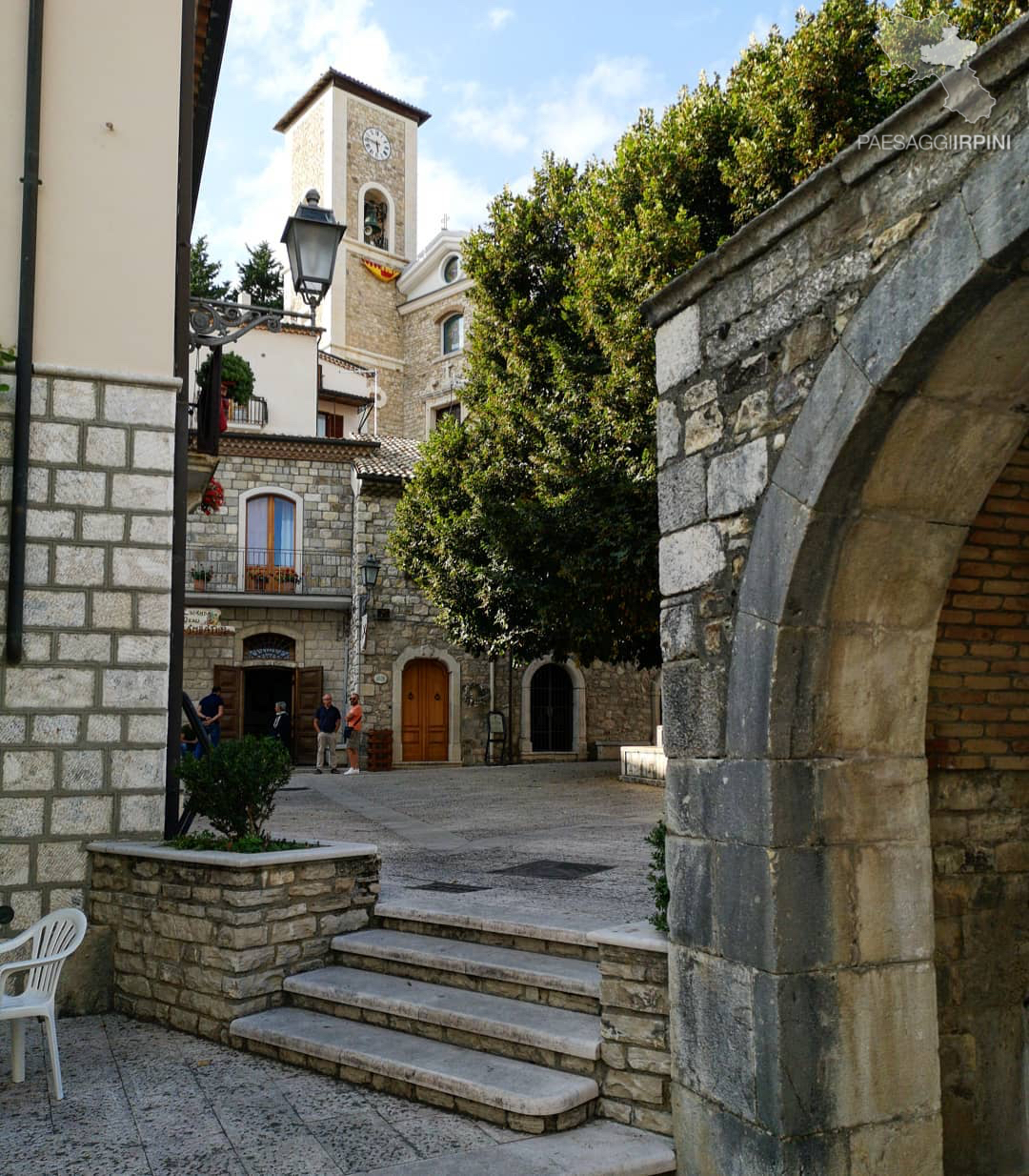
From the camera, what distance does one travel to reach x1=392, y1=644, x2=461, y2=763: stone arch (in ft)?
68.2

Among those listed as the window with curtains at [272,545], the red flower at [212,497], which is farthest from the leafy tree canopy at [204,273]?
the red flower at [212,497]

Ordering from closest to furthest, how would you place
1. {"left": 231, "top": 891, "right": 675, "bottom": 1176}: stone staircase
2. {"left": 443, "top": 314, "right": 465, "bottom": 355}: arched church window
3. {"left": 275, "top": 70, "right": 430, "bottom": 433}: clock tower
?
{"left": 231, "top": 891, "right": 675, "bottom": 1176}: stone staircase → {"left": 443, "top": 314, "right": 465, "bottom": 355}: arched church window → {"left": 275, "top": 70, "right": 430, "bottom": 433}: clock tower

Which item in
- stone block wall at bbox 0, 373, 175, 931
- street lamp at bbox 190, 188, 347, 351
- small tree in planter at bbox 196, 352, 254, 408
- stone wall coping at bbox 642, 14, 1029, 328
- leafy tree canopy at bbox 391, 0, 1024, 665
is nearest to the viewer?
stone wall coping at bbox 642, 14, 1029, 328

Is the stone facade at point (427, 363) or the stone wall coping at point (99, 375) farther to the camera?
the stone facade at point (427, 363)

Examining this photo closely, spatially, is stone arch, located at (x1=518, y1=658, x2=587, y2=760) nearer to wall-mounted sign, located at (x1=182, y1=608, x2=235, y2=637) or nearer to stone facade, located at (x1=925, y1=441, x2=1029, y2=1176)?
wall-mounted sign, located at (x1=182, y1=608, x2=235, y2=637)

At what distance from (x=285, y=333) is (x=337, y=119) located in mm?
9872

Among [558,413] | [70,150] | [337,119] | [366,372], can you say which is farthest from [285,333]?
[70,150]

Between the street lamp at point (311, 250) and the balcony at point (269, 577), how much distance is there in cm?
1423

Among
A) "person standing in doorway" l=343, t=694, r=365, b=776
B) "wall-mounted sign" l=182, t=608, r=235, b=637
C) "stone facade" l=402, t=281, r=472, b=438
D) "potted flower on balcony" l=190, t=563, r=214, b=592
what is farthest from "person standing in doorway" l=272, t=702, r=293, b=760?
"stone facade" l=402, t=281, r=472, b=438

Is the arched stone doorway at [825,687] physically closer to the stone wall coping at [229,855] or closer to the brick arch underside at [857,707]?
the brick arch underside at [857,707]

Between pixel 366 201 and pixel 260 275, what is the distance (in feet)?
12.7

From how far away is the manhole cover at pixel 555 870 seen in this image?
698cm

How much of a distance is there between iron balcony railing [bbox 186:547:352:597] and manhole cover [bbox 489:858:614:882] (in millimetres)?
14583

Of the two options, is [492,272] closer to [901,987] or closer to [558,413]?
[558,413]
